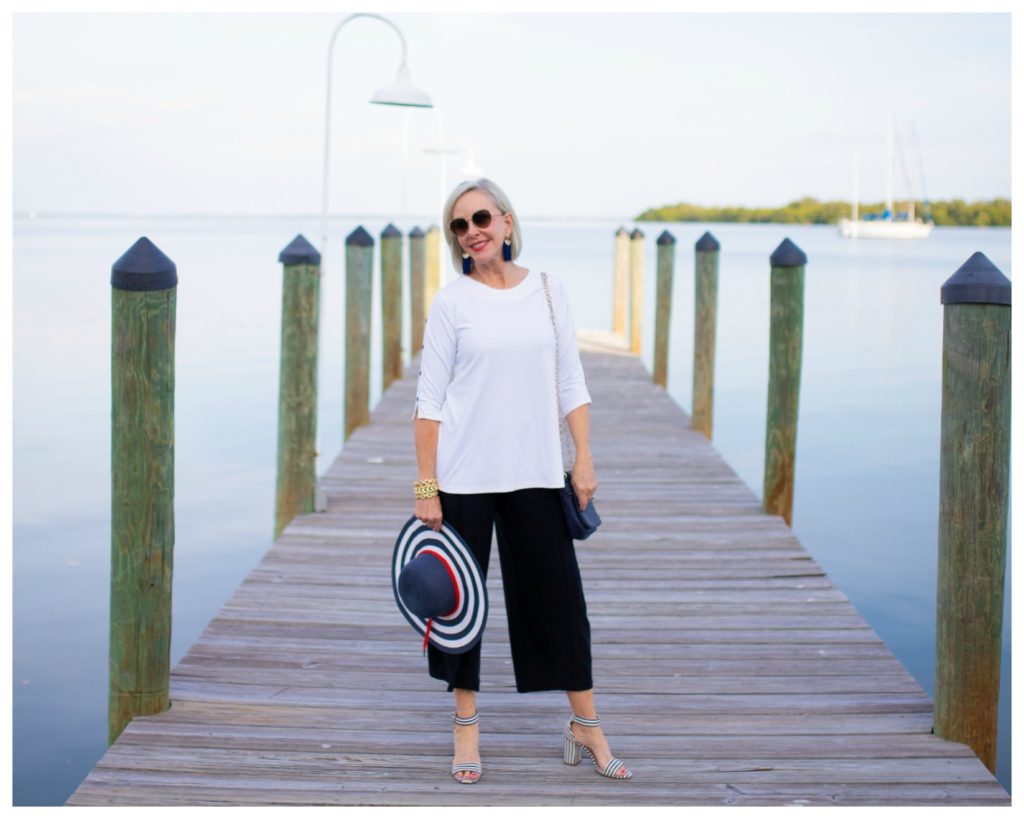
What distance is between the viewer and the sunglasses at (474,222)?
300 cm

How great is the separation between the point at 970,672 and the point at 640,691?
97cm

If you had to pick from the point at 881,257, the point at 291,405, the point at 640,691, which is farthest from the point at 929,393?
the point at 881,257

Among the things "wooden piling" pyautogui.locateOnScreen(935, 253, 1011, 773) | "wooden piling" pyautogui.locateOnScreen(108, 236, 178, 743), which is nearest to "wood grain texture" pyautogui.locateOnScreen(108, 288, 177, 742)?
"wooden piling" pyautogui.locateOnScreen(108, 236, 178, 743)

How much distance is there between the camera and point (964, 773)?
325cm

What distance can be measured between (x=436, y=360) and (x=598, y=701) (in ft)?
4.23

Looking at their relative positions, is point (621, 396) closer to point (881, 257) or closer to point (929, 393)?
point (929, 393)

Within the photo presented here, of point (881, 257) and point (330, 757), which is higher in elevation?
point (881, 257)

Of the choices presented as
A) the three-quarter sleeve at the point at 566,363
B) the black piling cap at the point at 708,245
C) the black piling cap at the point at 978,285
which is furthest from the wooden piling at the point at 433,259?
the three-quarter sleeve at the point at 566,363

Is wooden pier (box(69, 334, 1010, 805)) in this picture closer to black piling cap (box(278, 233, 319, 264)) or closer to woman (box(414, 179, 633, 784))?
woman (box(414, 179, 633, 784))

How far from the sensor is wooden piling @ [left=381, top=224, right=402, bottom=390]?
10.0 m

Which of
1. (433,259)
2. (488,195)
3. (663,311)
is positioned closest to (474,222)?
(488,195)

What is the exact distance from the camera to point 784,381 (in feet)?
19.3

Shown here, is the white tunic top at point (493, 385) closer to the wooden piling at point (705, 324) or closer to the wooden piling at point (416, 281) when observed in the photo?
the wooden piling at point (705, 324)

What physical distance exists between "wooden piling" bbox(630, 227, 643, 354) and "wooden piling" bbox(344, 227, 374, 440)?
5440mm
